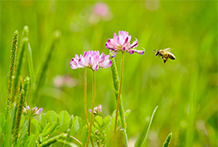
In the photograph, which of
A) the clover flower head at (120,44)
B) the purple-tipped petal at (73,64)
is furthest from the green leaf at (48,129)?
the clover flower head at (120,44)

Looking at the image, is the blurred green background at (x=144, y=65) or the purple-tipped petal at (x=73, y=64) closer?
the purple-tipped petal at (x=73, y=64)

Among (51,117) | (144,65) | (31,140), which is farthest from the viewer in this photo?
(144,65)

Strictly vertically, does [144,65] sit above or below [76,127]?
above

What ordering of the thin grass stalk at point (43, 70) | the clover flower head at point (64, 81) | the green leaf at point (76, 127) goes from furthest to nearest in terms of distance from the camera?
1. the clover flower head at point (64, 81)
2. the green leaf at point (76, 127)
3. the thin grass stalk at point (43, 70)

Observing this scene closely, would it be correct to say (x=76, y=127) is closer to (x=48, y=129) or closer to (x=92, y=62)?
(x=48, y=129)

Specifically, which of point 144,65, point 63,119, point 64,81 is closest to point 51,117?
point 63,119

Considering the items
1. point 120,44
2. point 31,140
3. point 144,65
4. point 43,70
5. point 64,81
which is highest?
point 144,65

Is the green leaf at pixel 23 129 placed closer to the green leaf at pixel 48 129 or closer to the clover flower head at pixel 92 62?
the green leaf at pixel 48 129

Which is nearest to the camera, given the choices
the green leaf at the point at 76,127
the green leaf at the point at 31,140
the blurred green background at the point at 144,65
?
the green leaf at the point at 31,140

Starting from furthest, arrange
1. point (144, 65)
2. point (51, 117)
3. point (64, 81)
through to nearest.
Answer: point (144, 65) < point (64, 81) < point (51, 117)

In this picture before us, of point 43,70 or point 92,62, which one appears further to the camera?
point 92,62
